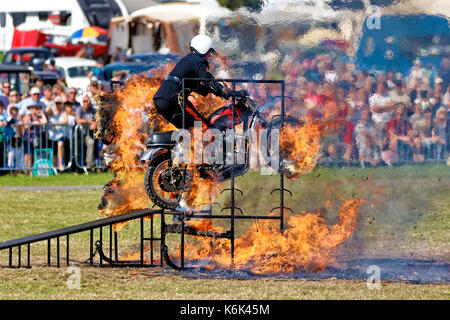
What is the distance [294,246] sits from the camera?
11312 millimetres

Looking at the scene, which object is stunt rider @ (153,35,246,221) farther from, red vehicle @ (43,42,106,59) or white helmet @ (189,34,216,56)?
red vehicle @ (43,42,106,59)

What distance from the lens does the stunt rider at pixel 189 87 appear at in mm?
11312

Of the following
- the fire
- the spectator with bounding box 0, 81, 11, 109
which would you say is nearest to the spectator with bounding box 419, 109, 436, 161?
the fire

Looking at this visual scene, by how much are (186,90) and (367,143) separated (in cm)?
905

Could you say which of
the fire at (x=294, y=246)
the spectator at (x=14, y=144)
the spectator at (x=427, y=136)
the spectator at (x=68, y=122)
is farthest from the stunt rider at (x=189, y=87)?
the spectator at (x=14, y=144)

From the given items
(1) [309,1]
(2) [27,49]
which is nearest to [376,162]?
(1) [309,1]

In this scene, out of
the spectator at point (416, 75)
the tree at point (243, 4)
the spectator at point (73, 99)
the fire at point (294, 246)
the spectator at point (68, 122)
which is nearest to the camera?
the fire at point (294, 246)

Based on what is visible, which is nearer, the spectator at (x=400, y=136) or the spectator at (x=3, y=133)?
the spectator at (x=400, y=136)

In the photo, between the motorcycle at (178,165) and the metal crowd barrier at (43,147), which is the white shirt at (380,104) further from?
the metal crowd barrier at (43,147)

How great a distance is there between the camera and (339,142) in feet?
59.9

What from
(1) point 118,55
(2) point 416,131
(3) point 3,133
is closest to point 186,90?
(2) point 416,131

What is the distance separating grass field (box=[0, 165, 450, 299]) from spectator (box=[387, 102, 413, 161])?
0.72 metres

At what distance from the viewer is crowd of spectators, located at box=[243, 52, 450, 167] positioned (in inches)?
583

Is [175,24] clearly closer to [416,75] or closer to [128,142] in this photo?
[416,75]
